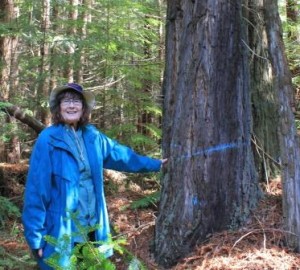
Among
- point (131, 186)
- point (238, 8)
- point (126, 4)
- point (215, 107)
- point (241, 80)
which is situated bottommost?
point (131, 186)

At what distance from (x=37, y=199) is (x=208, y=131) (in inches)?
64.4

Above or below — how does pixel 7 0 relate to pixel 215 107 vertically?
above

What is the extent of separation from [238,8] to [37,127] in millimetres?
6290

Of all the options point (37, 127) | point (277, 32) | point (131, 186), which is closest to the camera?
point (277, 32)

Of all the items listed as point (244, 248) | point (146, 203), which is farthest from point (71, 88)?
point (146, 203)

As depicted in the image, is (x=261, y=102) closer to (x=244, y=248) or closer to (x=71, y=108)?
(x=244, y=248)

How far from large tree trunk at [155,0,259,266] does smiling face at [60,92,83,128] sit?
0.94 m

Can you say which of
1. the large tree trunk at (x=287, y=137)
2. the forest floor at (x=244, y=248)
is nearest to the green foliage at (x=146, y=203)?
the forest floor at (x=244, y=248)

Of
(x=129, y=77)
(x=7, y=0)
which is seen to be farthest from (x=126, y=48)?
(x=7, y=0)

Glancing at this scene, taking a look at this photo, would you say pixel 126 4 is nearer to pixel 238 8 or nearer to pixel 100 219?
pixel 238 8

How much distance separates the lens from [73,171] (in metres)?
3.87

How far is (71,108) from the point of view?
4074mm

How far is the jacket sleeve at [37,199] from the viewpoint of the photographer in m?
3.74

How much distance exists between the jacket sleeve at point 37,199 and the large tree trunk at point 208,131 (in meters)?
1.16
